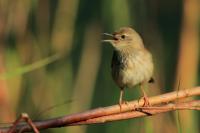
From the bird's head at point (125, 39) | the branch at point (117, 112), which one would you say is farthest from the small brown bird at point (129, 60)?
the branch at point (117, 112)

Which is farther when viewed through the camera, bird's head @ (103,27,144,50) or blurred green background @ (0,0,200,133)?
bird's head @ (103,27,144,50)

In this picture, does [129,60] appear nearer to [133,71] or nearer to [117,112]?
[133,71]

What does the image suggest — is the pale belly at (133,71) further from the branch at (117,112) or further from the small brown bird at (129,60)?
the branch at (117,112)

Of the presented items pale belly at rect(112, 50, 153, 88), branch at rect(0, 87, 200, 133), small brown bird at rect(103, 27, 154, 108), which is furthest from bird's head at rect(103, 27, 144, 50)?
branch at rect(0, 87, 200, 133)

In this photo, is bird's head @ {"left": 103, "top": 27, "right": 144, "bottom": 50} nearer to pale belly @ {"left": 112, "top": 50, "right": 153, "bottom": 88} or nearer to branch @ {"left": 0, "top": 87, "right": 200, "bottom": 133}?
pale belly @ {"left": 112, "top": 50, "right": 153, "bottom": 88}

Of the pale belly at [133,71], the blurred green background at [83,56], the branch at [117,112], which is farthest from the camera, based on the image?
the pale belly at [133,71]

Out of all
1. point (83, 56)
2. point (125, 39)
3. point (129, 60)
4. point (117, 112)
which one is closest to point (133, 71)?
point (129, 60)
